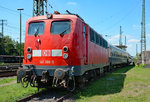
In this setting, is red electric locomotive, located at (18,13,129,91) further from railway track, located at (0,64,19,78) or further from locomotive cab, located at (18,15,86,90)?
railway track, located at (0,64,19,78)

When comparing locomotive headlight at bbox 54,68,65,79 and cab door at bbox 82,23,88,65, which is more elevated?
cab door at bbox 82,23,88,65

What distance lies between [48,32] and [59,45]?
0.86m

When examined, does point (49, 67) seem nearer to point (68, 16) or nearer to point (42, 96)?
point (42, 96)

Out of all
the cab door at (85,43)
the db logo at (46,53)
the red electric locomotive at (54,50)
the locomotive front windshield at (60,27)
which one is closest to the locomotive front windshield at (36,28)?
the red electric locomotive at (54,50)

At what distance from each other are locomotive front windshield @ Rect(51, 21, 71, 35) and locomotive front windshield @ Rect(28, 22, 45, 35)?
0.54 metres

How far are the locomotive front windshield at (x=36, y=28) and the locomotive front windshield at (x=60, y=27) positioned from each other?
544 mm

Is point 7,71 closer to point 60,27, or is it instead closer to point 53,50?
point 53,50

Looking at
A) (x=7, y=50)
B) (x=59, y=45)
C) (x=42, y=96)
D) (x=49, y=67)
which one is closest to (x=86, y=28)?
(x=59, y=45)

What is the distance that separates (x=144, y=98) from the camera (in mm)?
6652

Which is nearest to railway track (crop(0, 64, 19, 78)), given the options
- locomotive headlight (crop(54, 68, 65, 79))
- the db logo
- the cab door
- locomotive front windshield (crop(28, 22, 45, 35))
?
locomotive front windshield (crop(28, 22, 45, 35))

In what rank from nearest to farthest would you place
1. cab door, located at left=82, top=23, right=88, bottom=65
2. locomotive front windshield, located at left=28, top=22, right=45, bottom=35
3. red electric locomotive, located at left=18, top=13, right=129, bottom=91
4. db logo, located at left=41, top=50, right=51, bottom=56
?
red electric locomotive, located at left=18, top=13, right=129, bottom=91 < db logo, located at left=41, top=50, right=51, bottom=56 < locomotive front windshield, located at left=28, top=22, right=45, bottom=35 < cab door, located at left=82, top=23, right=88, bottom=65

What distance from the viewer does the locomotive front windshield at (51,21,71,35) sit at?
23.4ft

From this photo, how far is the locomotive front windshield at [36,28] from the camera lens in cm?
748

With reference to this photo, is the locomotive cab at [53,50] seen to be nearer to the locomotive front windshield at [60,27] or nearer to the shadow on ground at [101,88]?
the locomotive front windshield at [60,27]
